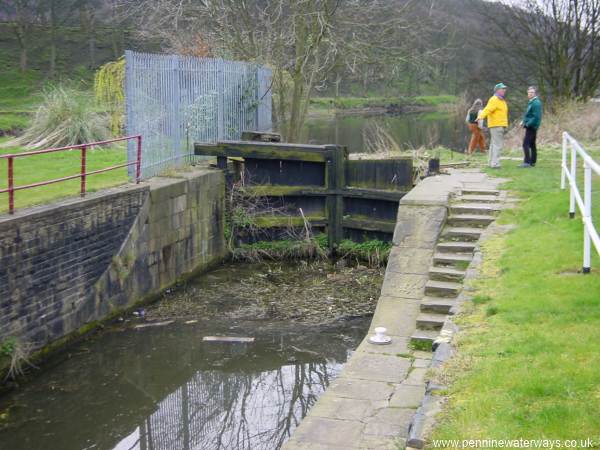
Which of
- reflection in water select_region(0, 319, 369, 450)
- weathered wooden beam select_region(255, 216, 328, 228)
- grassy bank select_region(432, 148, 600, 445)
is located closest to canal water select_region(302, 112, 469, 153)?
weathered wooden beam select_region(255, 216, 328, 228)

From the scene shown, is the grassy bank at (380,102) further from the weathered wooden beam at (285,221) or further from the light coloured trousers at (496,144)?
the light coloured trousers at (496,144)

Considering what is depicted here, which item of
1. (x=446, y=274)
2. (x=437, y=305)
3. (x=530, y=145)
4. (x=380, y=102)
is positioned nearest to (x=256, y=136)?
(x=530, y=145)

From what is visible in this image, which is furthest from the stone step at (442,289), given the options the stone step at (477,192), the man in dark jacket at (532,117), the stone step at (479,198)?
the man in dark jacket at (532,117)

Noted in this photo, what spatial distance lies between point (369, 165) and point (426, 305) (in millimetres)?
7027

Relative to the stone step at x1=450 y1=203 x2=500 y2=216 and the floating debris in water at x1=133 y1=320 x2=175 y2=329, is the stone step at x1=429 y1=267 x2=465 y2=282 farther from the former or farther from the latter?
the floating debris in water at x1=133 y1=320 x2=175 y2=329

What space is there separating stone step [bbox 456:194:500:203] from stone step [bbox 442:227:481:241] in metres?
→ 1.23

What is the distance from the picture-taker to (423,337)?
26.0 ft

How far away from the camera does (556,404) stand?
15.5 feet

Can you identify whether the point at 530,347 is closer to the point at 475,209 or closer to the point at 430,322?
the point at 430,322

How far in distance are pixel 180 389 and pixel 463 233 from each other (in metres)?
4.31

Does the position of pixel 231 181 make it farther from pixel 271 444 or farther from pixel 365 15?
pixel 271 444

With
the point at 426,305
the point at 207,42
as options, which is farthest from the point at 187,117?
the point at 426,305

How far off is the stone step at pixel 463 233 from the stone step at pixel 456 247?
0.28 m

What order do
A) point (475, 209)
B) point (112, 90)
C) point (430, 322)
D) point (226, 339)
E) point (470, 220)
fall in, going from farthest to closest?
point (112, 90)
point (475, 209)
point (470, 220)
point (226, 339)
point (430, 322)
